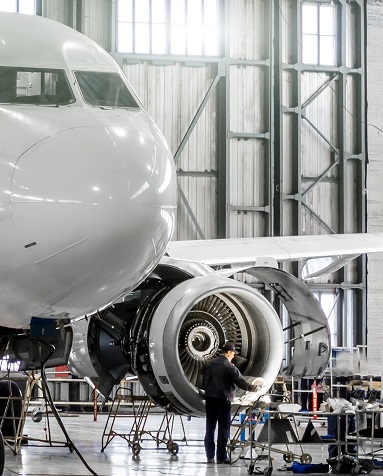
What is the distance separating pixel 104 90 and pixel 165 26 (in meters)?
18.0

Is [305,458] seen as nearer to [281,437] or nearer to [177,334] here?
[281,437]

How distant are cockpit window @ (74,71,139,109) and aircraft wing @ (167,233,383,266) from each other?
13.3ft

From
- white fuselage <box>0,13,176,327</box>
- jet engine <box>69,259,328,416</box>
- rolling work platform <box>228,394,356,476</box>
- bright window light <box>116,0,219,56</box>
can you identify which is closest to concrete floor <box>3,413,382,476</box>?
rolling work platform <box>228,394,356,476</box>

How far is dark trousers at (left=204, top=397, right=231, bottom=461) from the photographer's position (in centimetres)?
1067

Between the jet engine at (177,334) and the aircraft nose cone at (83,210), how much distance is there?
253 centimetres

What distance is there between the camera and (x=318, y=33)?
25.3 meters

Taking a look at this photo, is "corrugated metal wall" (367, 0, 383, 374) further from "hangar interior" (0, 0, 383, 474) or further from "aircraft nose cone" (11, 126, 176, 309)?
"aircraft nose cone" (11, 126, 176, 309)

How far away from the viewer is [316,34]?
82.9 feet

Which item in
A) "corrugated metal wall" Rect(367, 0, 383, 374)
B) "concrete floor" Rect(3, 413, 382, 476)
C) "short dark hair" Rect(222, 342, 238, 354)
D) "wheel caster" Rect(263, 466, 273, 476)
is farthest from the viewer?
"corrugated metal wall" Rect(367, 0, 383, 374)

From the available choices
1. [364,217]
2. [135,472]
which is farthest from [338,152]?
[135,472]

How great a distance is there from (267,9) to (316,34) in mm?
1430

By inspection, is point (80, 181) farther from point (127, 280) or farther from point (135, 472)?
point (135, 472)

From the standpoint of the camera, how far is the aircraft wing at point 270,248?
11.3 m

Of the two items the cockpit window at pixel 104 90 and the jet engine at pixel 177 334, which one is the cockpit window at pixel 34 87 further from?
the jet engine at pixel 177 334
